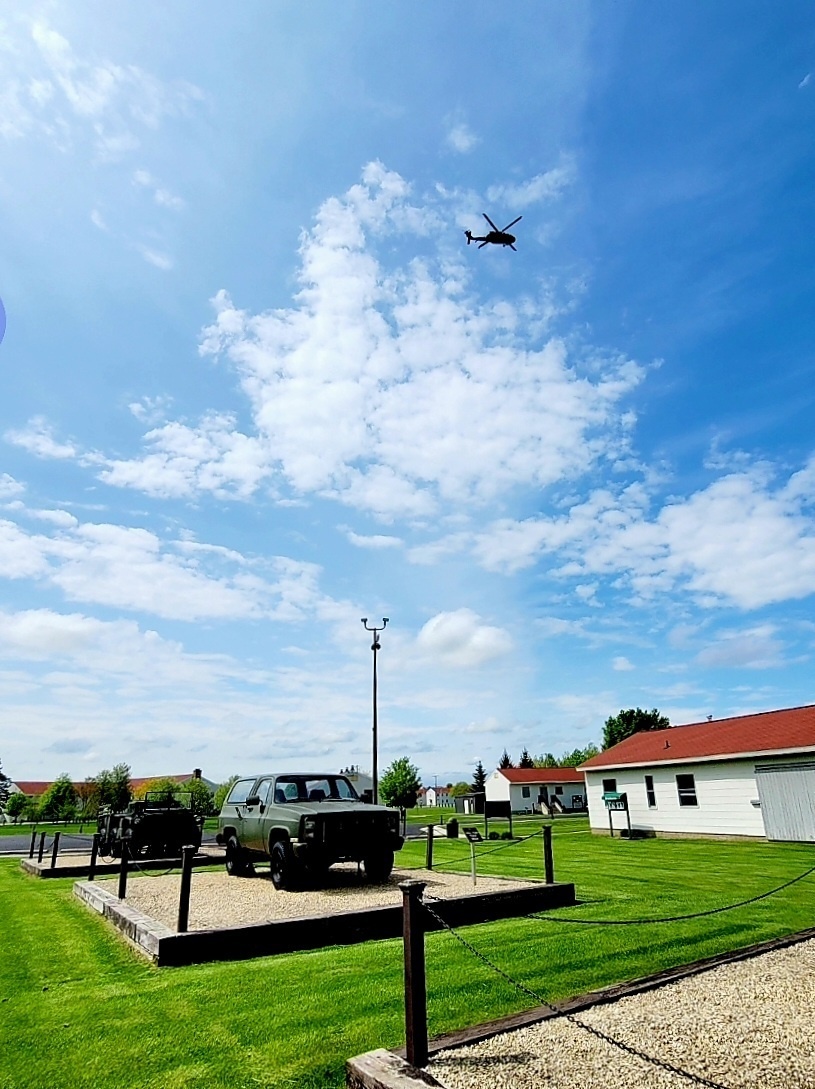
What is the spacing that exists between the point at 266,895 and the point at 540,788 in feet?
194

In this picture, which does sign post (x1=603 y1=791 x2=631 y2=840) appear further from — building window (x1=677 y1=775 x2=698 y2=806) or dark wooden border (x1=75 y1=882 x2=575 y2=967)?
dark wooden border (x1=75 y1=882 x2=575 y2=967)

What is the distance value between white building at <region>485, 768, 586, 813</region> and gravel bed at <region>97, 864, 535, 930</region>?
178 ft

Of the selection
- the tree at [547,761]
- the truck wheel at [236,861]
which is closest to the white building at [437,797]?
the tree at [547,761]

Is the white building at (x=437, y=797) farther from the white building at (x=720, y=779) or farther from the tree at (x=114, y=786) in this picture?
the white building at (x=720, y=779)

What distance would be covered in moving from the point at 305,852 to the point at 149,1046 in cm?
589

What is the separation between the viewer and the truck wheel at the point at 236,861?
13062mm

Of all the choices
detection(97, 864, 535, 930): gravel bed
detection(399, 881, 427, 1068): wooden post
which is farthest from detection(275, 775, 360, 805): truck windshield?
detection(399, 881, 427, 1068): wooden post

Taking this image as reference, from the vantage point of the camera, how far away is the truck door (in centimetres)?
1188

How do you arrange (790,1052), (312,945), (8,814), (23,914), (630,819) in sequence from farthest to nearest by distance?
(8,814), (630,819), (23,914), (312,945), (790,1052)

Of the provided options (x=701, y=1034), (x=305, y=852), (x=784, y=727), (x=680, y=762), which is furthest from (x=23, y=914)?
(x=784, y=727)

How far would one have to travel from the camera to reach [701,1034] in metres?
4.57

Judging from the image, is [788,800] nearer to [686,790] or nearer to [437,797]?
[686,790]

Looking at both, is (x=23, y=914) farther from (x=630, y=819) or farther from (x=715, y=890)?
(x=630, y=819)

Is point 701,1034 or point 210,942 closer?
point 701,1034
